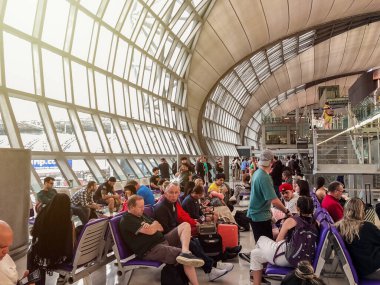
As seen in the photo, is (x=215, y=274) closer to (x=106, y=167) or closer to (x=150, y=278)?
(x=150, y=278)

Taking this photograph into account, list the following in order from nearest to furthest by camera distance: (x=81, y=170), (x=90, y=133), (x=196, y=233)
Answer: (x=196, y=233) < (x=81, y=170) < (x=90, y=133)

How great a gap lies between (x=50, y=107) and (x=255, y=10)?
59.8ft

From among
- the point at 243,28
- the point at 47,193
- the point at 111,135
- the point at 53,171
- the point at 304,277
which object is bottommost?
the point at 304,277

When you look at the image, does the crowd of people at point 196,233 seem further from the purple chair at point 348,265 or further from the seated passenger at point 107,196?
the seated passenger at point 107,196

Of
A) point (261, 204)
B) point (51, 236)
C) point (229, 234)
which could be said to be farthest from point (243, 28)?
point (51, 236)

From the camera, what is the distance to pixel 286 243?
4406 millimetres

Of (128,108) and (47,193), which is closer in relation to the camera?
(47,193)

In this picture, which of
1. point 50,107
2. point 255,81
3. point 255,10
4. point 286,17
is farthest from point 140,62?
point 255,81

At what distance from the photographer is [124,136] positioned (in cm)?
1608

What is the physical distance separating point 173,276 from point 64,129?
27.7 feet

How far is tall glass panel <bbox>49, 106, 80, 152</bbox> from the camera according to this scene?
11734 mm

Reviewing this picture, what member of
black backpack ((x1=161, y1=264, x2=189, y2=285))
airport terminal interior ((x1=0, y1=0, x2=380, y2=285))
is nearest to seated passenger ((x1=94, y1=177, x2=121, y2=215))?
airport terminal interior ((x1=0, y1=0, x2=380, y2=285))

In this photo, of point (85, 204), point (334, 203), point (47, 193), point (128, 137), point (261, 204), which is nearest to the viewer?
point (261, 204)

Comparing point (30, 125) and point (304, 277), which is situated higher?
point (30, 125)
